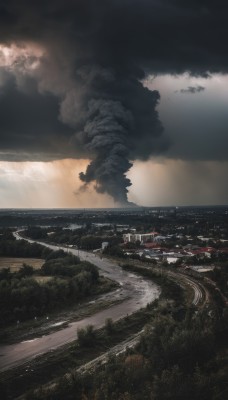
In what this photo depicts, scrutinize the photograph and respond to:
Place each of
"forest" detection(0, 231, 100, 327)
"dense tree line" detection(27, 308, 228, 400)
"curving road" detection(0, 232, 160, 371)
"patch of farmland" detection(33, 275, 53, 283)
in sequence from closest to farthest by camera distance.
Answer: "dense tree line" detection(27, 308, 228, 400), "curving road" detection(0, 232, 160, 371), "forest" detection(0, 231, 100, 327), "patch of farmland" detection(33, 275, 53, 283)

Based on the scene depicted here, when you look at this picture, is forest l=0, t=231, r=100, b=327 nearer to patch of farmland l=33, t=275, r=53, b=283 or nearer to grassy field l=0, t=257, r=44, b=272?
patch of farmland l=33, t=275, r=53, b=283

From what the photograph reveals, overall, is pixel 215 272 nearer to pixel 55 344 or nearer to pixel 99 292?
pixel 99 292

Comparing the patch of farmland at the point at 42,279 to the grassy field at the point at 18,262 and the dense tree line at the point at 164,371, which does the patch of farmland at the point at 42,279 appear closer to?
the grassy field at the point at 18,262

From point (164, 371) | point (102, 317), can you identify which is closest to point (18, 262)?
point (102, 317)

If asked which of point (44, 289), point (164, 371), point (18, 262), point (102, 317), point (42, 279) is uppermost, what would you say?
point (164, 371)

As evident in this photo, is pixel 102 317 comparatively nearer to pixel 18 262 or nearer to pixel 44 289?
pixel 44 289

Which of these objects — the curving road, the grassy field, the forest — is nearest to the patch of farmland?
the forest

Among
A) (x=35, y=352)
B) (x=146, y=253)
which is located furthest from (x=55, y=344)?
(x=146, y=253)

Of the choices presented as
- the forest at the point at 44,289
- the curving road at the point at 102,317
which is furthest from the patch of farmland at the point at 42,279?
the curving road at the point at 102,317

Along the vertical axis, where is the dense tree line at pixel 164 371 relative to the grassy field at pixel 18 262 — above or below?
above
